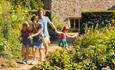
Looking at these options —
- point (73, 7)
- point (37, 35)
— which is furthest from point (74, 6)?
point (37, 35)

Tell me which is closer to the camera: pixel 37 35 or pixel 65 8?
pixel 37 35

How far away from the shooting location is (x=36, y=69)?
8883mm

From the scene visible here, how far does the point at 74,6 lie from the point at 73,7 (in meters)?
0.09

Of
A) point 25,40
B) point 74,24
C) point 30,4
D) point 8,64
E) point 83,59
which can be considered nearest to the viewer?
point 83,59

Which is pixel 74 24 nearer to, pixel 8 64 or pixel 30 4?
pixel 30 4

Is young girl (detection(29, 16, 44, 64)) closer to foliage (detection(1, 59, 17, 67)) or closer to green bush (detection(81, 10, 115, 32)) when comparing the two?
foliage (detection(1, 59, 17, 67))

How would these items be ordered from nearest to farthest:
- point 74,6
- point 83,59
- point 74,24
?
1. point 83,59
2. point 74,24
3. point 74,6

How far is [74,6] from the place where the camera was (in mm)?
33156

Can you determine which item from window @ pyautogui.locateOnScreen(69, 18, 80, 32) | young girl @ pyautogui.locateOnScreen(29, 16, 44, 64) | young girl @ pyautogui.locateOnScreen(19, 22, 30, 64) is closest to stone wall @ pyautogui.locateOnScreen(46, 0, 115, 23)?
window @ pyautogui.locateOnScreen(69, 18, 80, 32)

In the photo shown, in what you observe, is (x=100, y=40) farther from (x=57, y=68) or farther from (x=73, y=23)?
(x=73, y=23)

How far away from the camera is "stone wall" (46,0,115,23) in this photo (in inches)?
1300

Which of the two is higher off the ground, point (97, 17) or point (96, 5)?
point (97, 17)

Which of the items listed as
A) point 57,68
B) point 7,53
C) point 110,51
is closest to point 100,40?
point 110,51

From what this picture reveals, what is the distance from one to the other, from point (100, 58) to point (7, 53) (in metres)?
6.28
